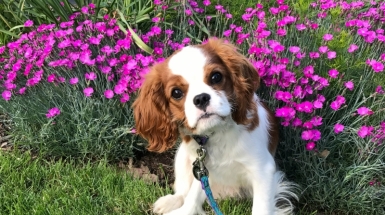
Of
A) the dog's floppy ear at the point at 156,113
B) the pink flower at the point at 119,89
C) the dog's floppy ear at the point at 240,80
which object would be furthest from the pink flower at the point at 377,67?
the pink flower at the point at 119,89

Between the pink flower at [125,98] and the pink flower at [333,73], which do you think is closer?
the pink flower at [333,73]

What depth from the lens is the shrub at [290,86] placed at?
2895 mm

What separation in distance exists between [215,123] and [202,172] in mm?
346

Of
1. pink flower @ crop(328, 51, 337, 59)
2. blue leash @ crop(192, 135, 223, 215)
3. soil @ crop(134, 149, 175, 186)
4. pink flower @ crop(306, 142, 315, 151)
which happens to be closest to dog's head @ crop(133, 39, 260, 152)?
blue leash @ crop(192, 135, 223, 215)

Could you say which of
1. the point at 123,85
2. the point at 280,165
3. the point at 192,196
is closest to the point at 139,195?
the point at 192,196

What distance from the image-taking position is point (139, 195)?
3.10m

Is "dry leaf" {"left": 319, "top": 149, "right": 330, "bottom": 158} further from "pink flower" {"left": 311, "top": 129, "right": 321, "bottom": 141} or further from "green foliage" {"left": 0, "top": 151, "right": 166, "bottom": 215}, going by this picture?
"green foliage" {"left": 0, "top": 151, "right": 166, "bottom": 215}

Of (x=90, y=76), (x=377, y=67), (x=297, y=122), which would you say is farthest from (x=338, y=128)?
(x=90, y=76)

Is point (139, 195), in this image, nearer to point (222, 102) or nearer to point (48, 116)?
point (48, 116)

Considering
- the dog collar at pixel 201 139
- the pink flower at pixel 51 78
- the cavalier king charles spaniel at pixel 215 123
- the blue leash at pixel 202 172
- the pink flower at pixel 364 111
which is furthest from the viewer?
the pink flower at pixel 51 78

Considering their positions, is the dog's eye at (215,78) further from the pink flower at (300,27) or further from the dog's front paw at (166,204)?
the pink flower at (300,27)

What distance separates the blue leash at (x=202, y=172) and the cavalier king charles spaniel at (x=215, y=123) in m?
0.06

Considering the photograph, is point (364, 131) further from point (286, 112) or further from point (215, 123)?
point (215, 123)

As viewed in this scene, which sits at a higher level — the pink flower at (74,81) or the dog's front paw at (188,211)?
the pink flower at (74,81)
